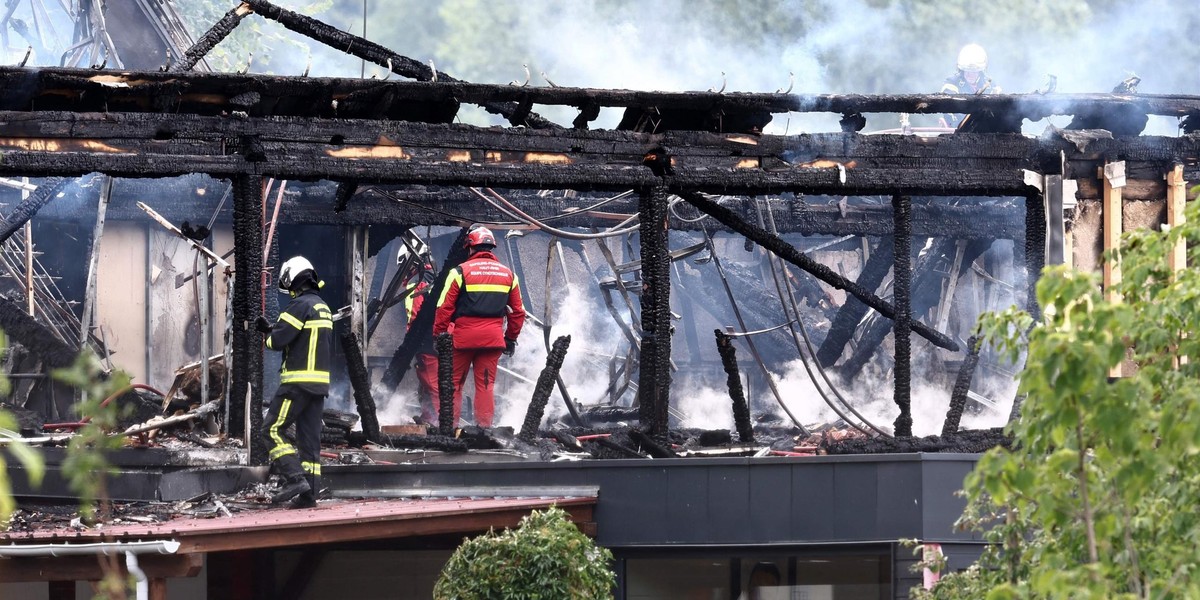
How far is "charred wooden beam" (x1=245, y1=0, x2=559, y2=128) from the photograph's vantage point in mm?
12492

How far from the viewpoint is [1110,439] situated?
5.52 meters

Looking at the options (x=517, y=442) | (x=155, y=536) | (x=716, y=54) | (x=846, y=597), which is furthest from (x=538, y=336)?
(x=716, y=54)

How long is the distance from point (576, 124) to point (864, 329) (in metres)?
7.39

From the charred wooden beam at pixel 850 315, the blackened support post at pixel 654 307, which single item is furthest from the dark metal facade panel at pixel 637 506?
the charred wooden beam at pixel 850 315

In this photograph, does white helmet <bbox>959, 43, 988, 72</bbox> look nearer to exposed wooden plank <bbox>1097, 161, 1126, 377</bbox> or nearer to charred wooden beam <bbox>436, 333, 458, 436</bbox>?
exposed wooden plank <bbox>1097, 161, 1126, 377</bbox>

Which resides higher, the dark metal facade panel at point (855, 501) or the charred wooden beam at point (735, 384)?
the charred wooden beam at point (735, 384)

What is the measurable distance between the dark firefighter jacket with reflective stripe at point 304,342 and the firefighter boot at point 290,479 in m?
0.51

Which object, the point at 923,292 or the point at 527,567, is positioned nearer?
the point at 527,567

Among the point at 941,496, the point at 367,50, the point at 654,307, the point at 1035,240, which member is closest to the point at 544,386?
the point at 654,307

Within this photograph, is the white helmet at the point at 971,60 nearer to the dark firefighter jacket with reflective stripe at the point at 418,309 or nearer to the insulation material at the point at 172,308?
the dark firefighter jacket with reflective stripe at the point at 418,309

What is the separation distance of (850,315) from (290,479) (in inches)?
290

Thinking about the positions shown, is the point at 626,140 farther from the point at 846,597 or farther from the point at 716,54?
the point at 716,54

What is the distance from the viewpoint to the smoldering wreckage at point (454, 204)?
11430 mm

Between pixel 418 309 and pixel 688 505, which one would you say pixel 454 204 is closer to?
pixel 418 309
